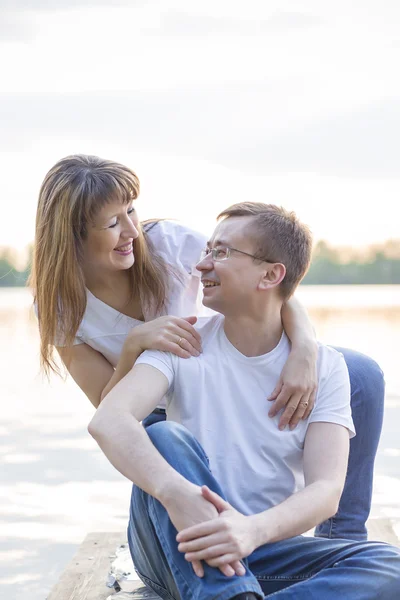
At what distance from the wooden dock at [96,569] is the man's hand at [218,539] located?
427 mm

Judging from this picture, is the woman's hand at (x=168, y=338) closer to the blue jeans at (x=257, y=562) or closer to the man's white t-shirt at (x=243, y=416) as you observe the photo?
the man's white t-shirt at (x=243, y=416)

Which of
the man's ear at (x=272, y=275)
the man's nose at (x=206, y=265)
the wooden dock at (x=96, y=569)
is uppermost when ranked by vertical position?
the man's nose at (x=206, y=265)

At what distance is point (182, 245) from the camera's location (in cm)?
220

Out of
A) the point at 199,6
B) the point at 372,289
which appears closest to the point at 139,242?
the point at 199,6

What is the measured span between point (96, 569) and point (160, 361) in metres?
0.75

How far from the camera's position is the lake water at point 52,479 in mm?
2729

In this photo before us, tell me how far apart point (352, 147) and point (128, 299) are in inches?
307

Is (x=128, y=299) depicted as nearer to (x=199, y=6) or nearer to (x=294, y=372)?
(x=294, y=372)

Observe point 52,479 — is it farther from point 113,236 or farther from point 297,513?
point 297,513

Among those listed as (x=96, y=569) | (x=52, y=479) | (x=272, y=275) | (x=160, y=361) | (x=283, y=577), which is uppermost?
(x=272, y=275)

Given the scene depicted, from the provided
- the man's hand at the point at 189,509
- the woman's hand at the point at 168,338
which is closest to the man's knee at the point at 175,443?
the man's hand at the point at 189,509

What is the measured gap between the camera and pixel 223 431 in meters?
1.79

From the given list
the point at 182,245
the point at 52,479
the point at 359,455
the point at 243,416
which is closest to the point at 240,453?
the point at 243,416

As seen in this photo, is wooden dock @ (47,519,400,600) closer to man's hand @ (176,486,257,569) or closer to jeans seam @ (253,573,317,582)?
jeans seam @ (253,573,317,582)
